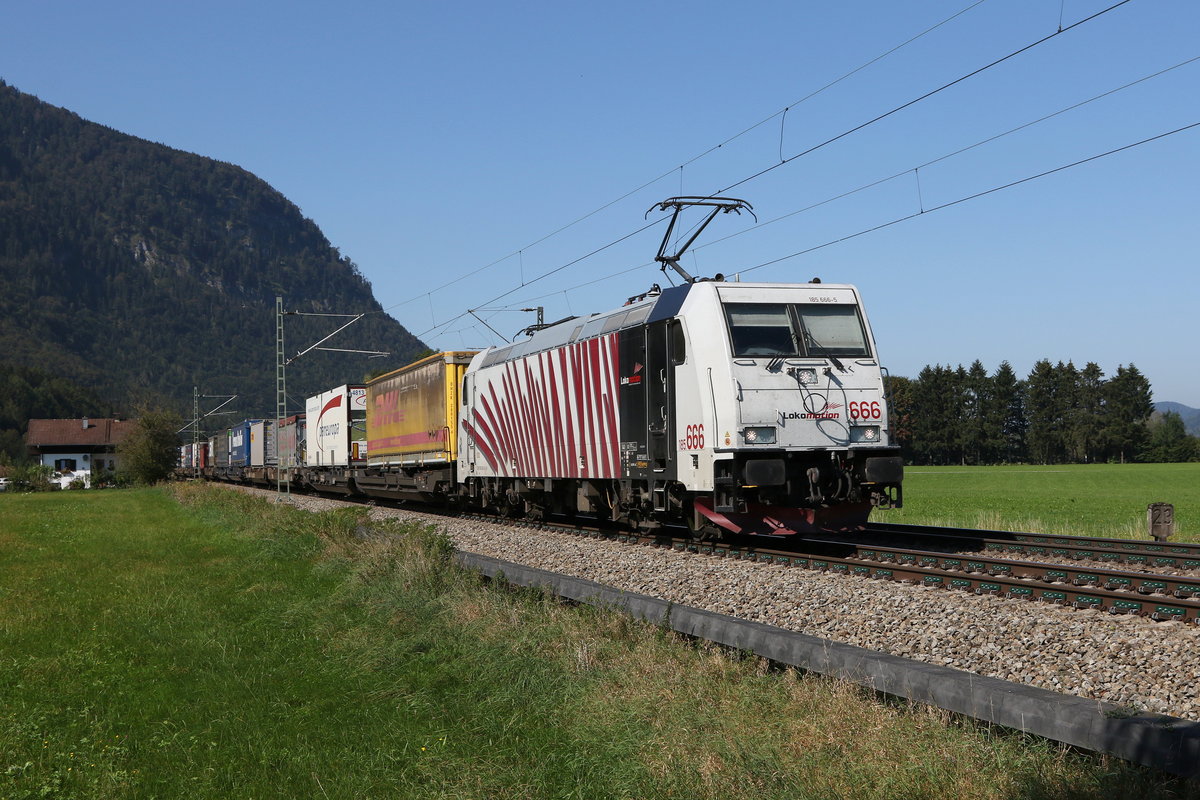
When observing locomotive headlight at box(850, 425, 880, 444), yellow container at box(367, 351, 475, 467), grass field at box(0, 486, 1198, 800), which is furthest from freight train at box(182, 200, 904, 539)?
grass field at box(0, 486, 1198, 800)

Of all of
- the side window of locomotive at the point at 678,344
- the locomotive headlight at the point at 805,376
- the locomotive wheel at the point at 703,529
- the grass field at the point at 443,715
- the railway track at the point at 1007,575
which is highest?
the side window of locomotive at the point at 678,344

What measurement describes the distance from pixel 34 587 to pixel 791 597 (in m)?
9.47

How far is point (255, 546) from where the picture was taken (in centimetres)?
1703

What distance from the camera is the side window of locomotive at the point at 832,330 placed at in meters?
14.6

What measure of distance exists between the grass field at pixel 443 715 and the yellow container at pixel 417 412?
47.3 ft

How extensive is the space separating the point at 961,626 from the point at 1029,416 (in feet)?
433

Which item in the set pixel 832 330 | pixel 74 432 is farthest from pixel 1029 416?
pixel 832 330

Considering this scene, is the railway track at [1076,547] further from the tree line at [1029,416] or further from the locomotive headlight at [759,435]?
the tree line at [1029,416]

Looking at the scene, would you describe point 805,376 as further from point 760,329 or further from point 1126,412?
point 1126,412

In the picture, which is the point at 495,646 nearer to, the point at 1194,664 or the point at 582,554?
the point at 1194,664

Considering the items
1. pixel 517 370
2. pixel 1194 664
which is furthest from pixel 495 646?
pixel 517 370

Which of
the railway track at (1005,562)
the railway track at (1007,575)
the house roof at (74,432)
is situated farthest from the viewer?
the house roof at (74,432)

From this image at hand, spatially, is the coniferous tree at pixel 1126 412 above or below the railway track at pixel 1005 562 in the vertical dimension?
above

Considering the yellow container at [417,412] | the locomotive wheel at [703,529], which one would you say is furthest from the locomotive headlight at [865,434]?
the yellow container at [417,412]
